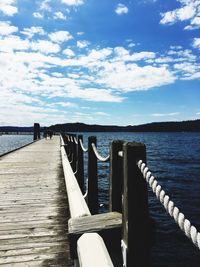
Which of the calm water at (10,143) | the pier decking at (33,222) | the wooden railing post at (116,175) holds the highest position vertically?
the wooden railing post at (116,175)

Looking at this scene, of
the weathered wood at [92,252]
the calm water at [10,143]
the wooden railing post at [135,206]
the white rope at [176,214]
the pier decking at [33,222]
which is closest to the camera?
the white rope at [176,214]

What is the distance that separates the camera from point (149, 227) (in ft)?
8.89

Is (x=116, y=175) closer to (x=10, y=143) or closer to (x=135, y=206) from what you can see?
(x=135, y=206)

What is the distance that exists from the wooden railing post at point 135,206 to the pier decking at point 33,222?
2.82ft

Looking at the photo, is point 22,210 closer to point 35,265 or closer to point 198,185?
point 35,265

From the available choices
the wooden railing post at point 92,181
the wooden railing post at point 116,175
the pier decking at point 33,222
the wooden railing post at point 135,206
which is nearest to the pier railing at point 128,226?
the wooden railing post at point 135,206

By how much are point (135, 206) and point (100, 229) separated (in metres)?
0.46

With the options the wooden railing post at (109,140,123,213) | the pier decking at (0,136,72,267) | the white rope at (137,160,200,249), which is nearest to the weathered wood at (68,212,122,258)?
the wooden railing post at (109,140,123,213)

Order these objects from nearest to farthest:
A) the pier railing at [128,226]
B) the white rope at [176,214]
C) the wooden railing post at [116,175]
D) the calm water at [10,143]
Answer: the white rope at [176,214]
the pier railing at [128,226]
the wooden railing post at [116,175]
the calm water at [10,143]

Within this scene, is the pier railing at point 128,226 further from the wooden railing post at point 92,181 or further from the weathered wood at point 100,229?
the wooden railing post at point 92,181

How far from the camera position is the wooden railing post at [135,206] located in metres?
2.63

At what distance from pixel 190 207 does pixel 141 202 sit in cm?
1375

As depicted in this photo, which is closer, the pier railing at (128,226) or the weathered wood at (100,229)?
the pier railing at (128,226)

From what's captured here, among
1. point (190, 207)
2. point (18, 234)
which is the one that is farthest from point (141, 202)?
Answer: point (190, 207)
